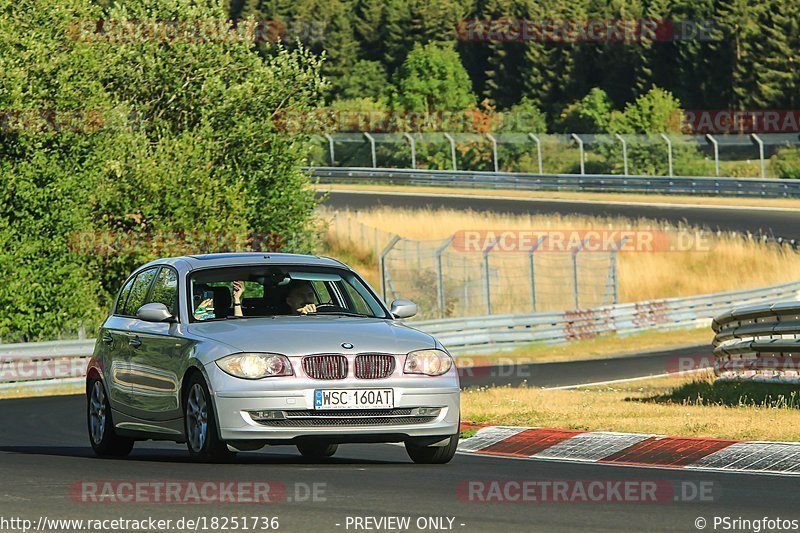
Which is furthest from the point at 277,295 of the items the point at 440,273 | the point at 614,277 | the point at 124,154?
the point at 614,277

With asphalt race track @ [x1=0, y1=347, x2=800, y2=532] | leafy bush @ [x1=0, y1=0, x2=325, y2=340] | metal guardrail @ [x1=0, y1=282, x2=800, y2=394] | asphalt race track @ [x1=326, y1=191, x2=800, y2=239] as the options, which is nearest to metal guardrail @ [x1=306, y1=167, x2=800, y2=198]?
asphalt race track @ [x1=326, y1=191, x2=800, y2=239]

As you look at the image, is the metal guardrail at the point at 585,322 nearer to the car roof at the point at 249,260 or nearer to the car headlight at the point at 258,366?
the car roof at the point at 249,260

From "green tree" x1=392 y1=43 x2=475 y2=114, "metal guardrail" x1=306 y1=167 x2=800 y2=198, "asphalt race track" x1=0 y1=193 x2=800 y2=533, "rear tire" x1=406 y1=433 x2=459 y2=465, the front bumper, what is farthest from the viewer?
"green tree" x1=392 y1=43 x2=475 y2=114

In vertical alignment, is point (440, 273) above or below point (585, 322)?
above

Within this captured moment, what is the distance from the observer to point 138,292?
1295 cm

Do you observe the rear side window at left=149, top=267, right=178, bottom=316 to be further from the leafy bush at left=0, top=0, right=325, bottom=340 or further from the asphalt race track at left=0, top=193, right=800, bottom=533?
the leafy bush at left=0, top=0, right=325, bottom=340

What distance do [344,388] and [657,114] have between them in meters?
75.4

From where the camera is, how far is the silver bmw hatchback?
10.7m

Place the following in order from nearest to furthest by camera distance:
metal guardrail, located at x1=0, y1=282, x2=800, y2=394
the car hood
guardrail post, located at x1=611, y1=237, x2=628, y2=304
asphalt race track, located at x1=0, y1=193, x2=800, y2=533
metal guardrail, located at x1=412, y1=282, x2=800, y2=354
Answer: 1. asphalt race track, located at x1=0, y1=193, x2=800, y2=533
2. the car hood
3. metal guardrail, located at x1=0, y1=282, x2=800, y2=394
4. metal guardrail, located at x1=412, y1=282, x2=800, y2=354
5. guardrail post, located at x1=611, y1=237, x2=628, y2=304

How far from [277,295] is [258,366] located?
1.34m

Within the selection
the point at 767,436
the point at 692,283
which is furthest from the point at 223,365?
the point at 692,283

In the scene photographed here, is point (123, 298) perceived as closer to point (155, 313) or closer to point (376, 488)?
point (155, 313)

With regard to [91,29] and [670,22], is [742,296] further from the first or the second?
[670,22]

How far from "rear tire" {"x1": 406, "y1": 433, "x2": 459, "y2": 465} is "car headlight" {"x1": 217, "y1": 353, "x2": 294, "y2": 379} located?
1.25 m
